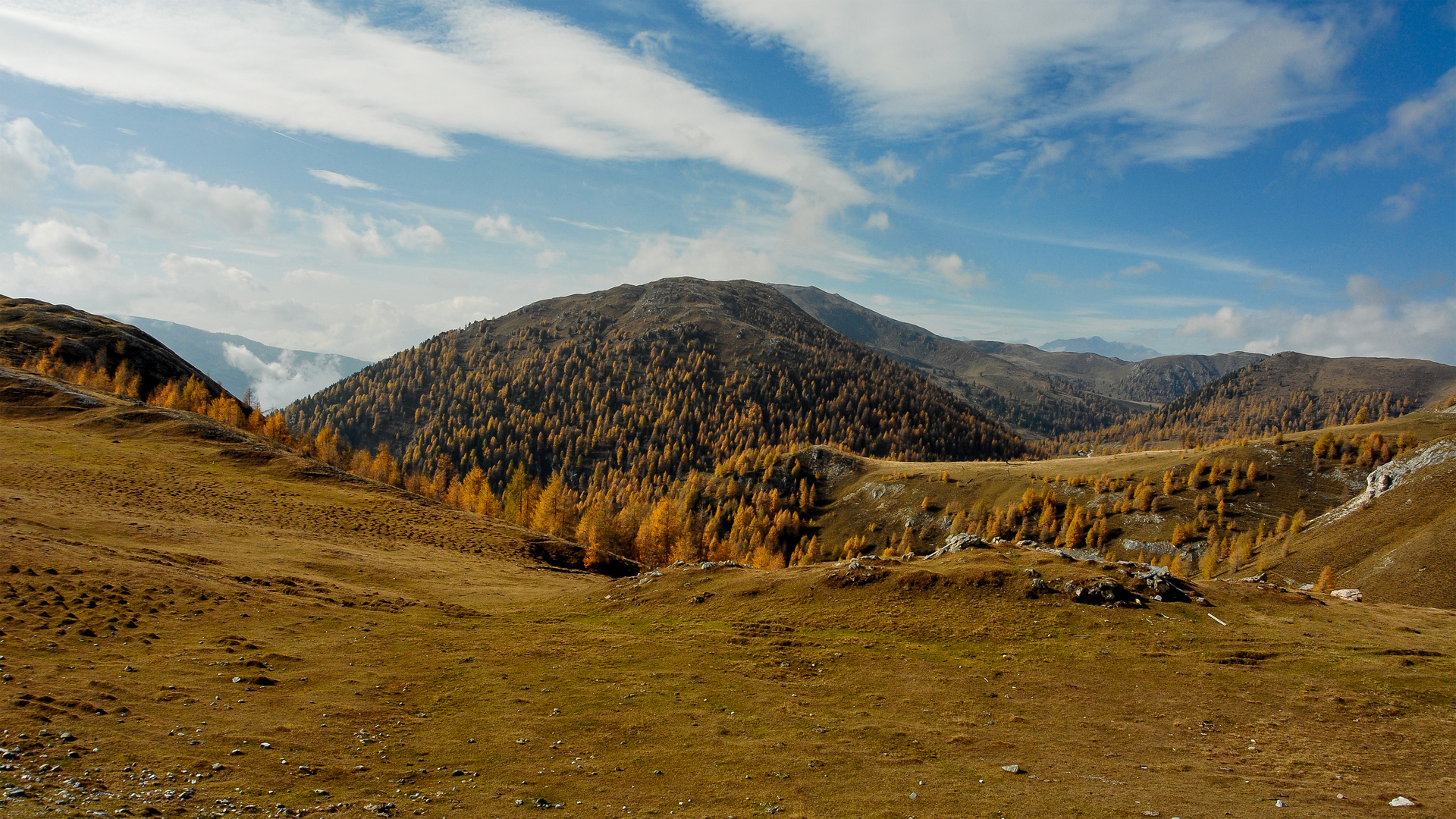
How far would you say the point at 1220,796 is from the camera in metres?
25.3

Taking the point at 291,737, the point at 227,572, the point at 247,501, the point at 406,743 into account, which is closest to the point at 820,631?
the point at 406,743

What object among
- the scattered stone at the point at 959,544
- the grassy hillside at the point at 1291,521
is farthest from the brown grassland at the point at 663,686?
the grassy hillside at the point at 1291,521

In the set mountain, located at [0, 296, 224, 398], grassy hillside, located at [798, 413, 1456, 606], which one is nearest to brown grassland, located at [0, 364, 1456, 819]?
grassy hillside, located at [798, 413, 1456, 606]

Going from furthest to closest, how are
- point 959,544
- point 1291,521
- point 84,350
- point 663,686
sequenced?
Result: point 1291,521, point 84,350, point 959,544, point 663,686

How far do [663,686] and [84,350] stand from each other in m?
216

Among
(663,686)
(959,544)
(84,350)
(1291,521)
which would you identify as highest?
(1291,521)

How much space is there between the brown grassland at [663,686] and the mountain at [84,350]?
11291cm

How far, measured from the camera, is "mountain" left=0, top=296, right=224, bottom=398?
147m

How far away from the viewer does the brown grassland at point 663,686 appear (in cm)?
2309

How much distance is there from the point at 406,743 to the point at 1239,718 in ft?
152

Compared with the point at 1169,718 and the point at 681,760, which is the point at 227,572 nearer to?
the point at 681,760

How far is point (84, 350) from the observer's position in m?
163

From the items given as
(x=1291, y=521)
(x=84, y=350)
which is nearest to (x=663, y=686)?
(x=1291, y=521)

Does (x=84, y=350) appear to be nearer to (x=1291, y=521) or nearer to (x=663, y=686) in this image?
(x=663, y=686)
